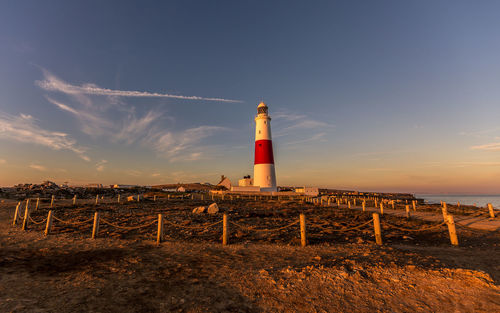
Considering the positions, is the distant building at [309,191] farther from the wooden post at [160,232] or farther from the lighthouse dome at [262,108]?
the wooden post at [160,232]

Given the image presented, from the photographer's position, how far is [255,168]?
4097 centimetres

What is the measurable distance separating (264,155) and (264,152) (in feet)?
1.87

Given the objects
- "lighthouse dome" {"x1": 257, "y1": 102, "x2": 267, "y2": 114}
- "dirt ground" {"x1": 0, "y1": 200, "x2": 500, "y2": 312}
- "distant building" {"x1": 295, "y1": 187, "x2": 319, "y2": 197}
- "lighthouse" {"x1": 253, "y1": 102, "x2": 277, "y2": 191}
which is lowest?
"dirt ground" {"x1": 0, "y1": 200, "x2": 500, "y2": 312}

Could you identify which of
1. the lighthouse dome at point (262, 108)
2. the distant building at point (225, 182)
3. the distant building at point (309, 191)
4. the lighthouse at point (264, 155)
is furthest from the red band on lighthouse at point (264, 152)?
the distant building at point (225, 182)

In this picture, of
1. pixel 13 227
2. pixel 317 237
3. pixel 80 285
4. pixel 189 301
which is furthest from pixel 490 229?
pixel 13 227

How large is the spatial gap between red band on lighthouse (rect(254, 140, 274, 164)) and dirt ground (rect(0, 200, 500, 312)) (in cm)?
3008

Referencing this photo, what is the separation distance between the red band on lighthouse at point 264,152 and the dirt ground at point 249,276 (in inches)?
1184

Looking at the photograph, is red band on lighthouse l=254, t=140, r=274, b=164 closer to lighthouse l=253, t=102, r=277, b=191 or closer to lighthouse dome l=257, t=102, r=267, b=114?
lighthouse l=253, t=102, r=277, b=191

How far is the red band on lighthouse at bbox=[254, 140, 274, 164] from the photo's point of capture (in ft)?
130

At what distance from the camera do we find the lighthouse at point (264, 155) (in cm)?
3984

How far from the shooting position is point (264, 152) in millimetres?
39781

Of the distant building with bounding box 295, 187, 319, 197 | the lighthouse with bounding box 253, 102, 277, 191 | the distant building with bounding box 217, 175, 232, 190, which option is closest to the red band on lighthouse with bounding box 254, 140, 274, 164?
the lighthouse with bounding box 253, 102, 277, 191

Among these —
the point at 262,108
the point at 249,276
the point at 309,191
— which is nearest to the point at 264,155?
the point at 262,108

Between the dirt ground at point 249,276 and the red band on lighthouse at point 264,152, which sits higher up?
the red band on lighthouse at point 264,152
